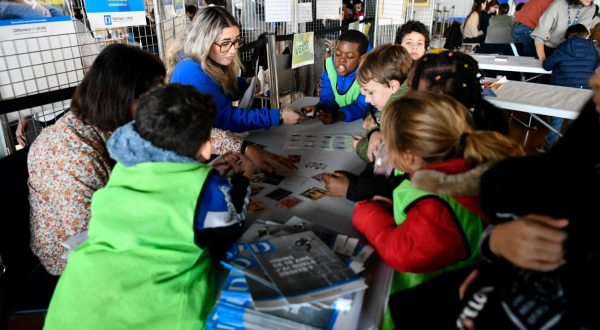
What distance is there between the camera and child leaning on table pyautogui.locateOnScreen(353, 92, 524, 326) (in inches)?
39.3

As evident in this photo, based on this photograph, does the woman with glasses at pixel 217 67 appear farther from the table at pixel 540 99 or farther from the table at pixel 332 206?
the table at pixel 540 99

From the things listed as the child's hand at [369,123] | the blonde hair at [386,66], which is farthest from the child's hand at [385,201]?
the child's hand at [369,123]

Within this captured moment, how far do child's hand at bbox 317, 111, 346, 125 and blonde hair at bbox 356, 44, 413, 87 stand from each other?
1.65ft

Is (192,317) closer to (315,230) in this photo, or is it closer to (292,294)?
(292,294)

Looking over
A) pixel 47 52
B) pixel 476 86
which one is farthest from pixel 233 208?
pixel 47 52

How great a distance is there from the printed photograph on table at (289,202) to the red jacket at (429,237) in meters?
0.46

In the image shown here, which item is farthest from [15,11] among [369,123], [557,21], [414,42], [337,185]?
[557,21]

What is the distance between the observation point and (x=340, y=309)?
89 cm

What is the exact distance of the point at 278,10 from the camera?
3.50 meters

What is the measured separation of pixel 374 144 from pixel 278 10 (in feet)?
7.40

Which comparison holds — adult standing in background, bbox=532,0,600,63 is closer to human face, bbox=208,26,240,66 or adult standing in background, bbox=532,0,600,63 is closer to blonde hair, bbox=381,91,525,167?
human face, bbox=208,26,240,66

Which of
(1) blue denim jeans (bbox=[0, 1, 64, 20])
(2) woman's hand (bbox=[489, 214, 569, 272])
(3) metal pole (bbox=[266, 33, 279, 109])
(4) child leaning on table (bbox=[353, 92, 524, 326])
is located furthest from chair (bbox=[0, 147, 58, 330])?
(3) metal pole (bbox=[266, 33, 279, 109])

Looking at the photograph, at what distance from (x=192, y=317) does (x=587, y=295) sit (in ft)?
2.81

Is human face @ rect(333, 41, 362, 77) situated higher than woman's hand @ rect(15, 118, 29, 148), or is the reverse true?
human face @ rect(333, 41, 362, 77)
